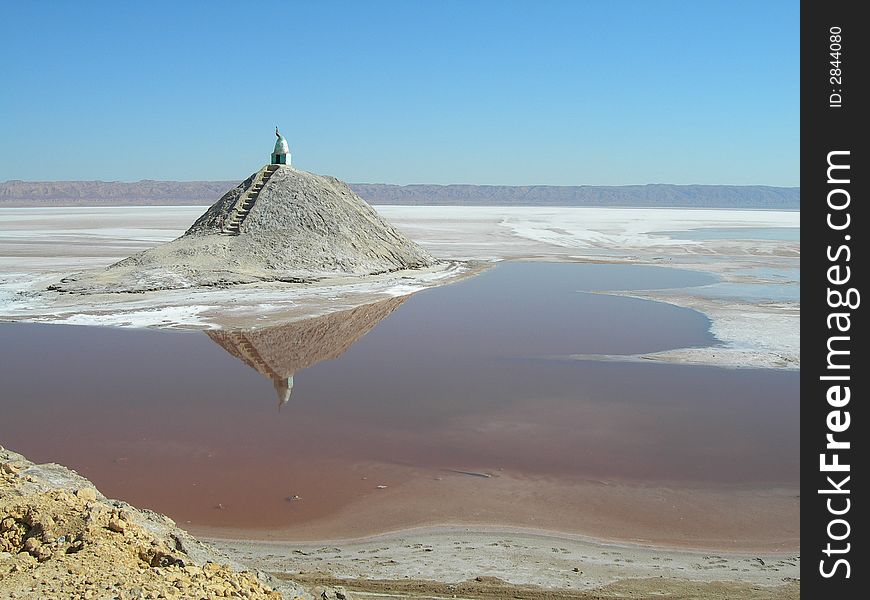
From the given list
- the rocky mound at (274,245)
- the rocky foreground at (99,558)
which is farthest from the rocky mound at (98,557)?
the rocky mound at (274,245)

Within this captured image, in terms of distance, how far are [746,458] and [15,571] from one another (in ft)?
27.6

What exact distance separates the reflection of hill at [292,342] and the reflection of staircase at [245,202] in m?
10.4

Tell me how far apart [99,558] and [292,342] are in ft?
40.9

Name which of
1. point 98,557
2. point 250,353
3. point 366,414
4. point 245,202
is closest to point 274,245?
point 245,202

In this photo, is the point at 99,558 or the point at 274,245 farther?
the point at 274,245

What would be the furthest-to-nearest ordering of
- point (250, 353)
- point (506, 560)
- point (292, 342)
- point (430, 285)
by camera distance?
point (430, 285), point (292, 342), point (250, 353), point (506, 560)

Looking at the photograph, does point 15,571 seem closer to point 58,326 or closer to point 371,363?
point 371,363

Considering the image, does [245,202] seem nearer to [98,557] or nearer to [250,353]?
[250,353]

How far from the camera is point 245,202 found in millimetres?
31406

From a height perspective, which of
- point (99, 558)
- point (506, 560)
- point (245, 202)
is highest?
point (245, 202)

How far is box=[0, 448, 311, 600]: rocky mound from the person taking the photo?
4770mm

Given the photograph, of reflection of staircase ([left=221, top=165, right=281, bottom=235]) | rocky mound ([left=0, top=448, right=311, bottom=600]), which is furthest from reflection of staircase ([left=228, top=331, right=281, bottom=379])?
reflection of staircase ([left=221, top=165, right=281, bottom=235])

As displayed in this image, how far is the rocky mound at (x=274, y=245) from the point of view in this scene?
25.3 meters

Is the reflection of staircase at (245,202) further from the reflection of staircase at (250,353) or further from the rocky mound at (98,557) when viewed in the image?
the rocky mound at (98,557)
